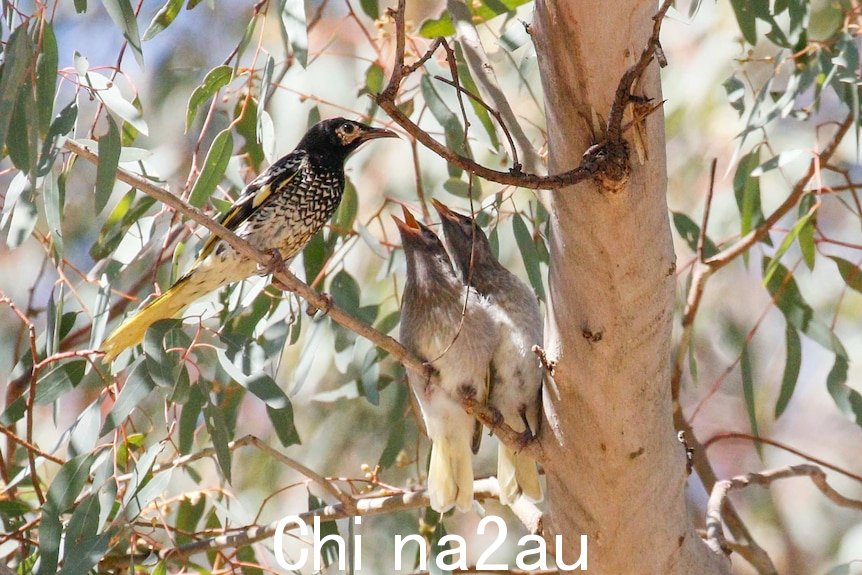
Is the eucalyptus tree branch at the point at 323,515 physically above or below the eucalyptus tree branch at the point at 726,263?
below

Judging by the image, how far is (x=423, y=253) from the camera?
2797 mm

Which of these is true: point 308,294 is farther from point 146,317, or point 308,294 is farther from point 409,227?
point 409,227

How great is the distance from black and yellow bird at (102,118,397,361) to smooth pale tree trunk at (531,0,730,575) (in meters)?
1.04

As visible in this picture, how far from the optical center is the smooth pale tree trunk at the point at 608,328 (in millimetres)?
1747

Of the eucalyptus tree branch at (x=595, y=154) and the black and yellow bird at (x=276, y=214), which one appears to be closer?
the eucalyptus tree branch at (x=595, y=154)

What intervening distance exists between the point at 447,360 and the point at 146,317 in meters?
0.75

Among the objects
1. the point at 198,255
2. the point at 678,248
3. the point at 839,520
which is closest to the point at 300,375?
the point at 198,255

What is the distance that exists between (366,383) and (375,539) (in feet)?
3.27

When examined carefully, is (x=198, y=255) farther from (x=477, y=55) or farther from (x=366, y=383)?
(x=477, y=55)

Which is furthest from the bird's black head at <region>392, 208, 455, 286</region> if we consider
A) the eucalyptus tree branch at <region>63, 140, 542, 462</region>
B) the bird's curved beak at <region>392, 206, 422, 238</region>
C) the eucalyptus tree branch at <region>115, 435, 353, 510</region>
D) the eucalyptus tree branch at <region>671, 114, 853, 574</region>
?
the eucalyptus tree branch at <region>671, 114, 853, 574</region>

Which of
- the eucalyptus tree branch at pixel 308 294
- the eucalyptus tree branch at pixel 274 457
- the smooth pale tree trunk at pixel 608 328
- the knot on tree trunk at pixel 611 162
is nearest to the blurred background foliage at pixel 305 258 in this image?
the eucalyptus tree branch at pixel 274 457

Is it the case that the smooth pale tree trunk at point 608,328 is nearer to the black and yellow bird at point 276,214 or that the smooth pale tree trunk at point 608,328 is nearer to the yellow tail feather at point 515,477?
the yellow tail feather at point 515,477

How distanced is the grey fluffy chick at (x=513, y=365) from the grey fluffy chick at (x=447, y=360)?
33 mm

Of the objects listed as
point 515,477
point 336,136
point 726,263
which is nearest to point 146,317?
point 336,136
